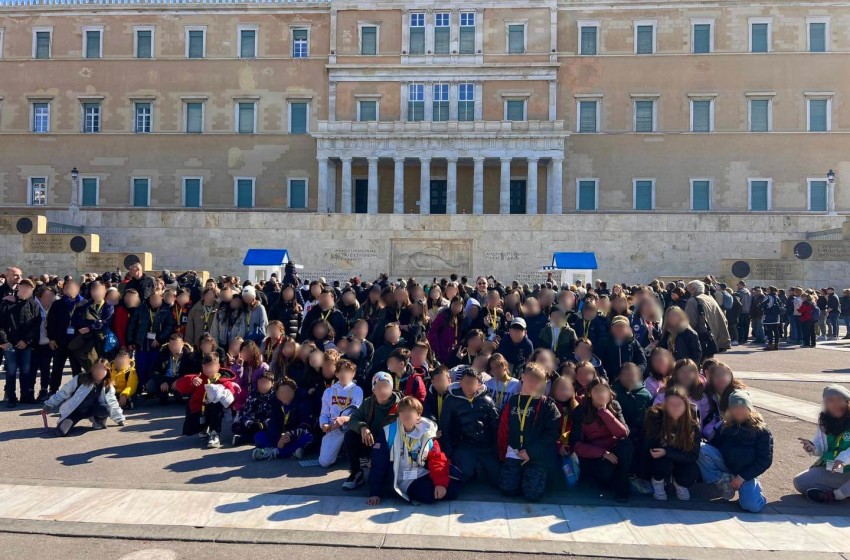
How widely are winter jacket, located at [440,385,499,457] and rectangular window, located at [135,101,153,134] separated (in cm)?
4026

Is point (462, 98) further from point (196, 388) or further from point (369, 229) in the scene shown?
point (196, 388)

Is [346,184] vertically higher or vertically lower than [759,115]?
lower

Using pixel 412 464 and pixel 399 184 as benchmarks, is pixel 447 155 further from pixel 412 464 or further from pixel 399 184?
pixel 412 464

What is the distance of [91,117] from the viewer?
41.8m

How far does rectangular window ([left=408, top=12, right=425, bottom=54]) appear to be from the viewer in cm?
4044

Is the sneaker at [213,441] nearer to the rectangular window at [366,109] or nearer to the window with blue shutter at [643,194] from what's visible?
the rectangular window at [366,109]

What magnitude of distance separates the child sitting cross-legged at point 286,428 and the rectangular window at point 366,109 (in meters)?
34.5

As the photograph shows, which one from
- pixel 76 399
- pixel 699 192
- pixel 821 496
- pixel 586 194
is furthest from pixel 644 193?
pixel 76 399

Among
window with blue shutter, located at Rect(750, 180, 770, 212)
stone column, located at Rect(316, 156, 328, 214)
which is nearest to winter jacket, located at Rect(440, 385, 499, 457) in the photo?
stone column, located at Rect(316, 156, 328, 214)

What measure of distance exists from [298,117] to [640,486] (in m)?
38.0

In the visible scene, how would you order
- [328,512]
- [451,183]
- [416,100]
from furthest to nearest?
1. [416,100]
2. [451,183]
3. [328,512]

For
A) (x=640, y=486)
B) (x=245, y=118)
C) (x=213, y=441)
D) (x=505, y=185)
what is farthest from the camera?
(x=245, y=118)

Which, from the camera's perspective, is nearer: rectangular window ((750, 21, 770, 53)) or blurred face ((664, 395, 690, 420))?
blurred face ((664, 395, 690, 420))

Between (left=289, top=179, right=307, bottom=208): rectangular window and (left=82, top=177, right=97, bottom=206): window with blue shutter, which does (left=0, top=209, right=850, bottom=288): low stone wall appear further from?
(left=82, top=177, right=97, bottom=206): window with blue shutter
